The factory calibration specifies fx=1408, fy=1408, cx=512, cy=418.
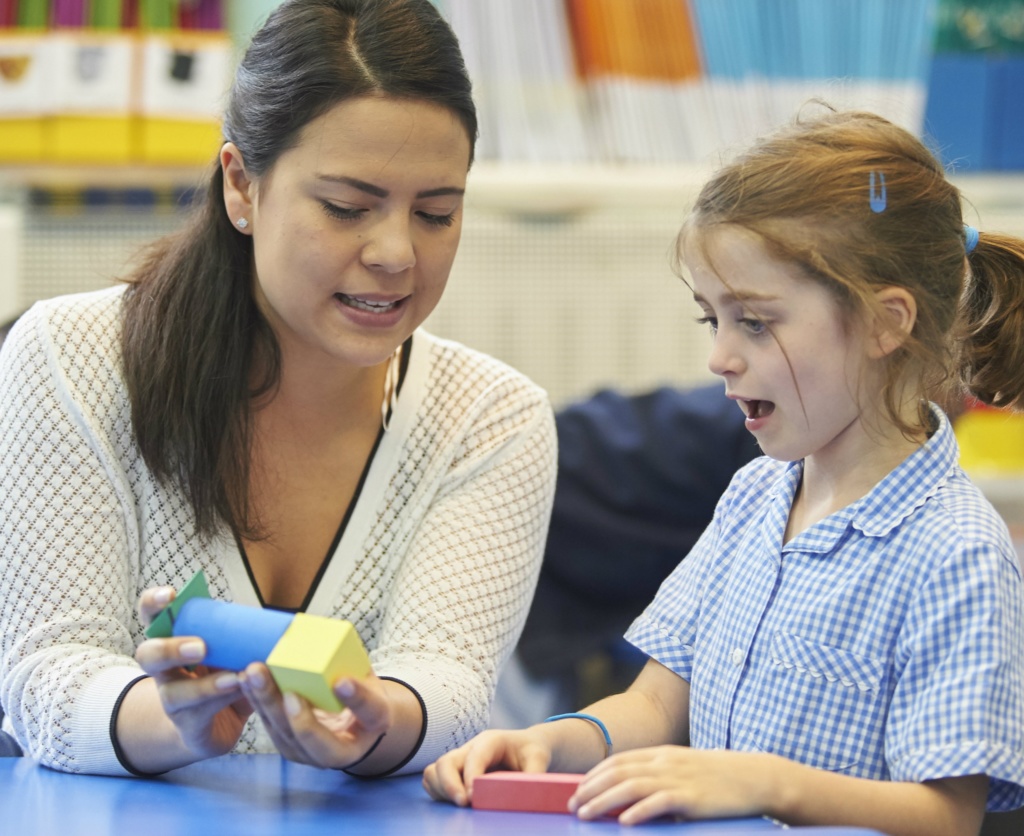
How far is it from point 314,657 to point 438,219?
1.78 ft

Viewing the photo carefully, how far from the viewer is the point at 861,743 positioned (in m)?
1.05

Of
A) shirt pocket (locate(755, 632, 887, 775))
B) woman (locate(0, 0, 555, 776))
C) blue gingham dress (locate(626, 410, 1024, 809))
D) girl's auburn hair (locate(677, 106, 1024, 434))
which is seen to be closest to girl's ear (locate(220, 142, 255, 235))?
woman (locate(0, 0, 555, 776))

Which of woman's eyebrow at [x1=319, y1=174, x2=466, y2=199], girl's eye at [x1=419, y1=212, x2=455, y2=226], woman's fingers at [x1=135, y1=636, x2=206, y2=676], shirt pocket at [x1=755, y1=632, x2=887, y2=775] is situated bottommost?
shirt pocket at [x1=755, y1=632, x2=887, y2=775]

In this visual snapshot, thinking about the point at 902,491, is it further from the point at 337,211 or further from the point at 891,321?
the point at 337,211

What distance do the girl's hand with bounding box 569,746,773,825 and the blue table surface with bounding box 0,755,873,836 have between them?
11 mm

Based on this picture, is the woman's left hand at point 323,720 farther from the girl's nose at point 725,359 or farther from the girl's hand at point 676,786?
the girl's nose at point 725,359

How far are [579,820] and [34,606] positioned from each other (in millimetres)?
584

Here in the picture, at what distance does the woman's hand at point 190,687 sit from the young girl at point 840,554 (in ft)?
0.57

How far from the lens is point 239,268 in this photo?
4.82ft

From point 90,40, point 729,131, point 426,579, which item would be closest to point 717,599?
point 426,579

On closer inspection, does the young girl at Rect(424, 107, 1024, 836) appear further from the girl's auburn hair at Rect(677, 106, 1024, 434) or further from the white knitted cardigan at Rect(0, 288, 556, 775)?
the white knitted cardigan at Rect(0, 288, 556, 775)

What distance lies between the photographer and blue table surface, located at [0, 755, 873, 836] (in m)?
0.93

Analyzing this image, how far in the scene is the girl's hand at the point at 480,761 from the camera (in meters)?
1.03

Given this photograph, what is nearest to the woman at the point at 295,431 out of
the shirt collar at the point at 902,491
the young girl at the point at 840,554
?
the young girl at the point at 840,554
